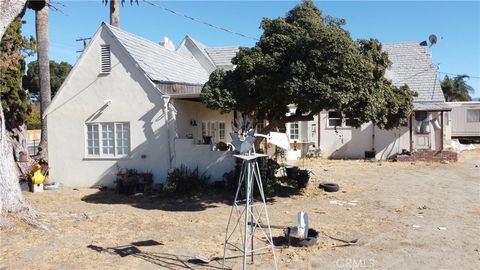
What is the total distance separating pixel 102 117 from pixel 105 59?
2072 millimetres

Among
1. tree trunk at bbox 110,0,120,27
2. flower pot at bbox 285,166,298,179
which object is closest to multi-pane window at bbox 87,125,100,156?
flower pot at bbox 285,166,298,179

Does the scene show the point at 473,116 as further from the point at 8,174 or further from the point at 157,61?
the point at 8,174

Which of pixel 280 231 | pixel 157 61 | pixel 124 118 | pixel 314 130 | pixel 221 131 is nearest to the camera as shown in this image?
pixel 280 231

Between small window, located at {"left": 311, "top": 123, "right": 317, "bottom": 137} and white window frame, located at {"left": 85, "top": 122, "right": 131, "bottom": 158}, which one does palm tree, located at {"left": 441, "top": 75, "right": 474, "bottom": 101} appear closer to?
small window, located at {"left": 311, "top": 123, "right": 317, "bottom": 137}

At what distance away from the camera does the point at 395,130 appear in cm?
2323

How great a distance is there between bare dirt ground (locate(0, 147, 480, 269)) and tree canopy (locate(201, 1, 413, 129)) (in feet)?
8.71

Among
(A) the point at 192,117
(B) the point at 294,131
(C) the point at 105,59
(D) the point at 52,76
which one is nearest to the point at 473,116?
(B) the point at 294,131

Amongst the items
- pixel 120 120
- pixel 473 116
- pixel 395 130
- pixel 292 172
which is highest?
pixel 473 116

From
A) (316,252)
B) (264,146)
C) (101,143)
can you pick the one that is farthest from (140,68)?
(316,252)

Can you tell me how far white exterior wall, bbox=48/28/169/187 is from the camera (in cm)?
1501

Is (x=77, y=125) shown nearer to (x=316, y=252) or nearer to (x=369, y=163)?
(x=316, y=252)

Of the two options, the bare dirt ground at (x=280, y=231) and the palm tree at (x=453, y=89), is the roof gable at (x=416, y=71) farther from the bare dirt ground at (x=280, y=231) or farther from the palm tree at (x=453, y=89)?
the palm tree at (x=453, y=89)

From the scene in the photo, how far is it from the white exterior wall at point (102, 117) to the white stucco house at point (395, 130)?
1006 centimetres

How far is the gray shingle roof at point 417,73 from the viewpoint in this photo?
23.8 meters
